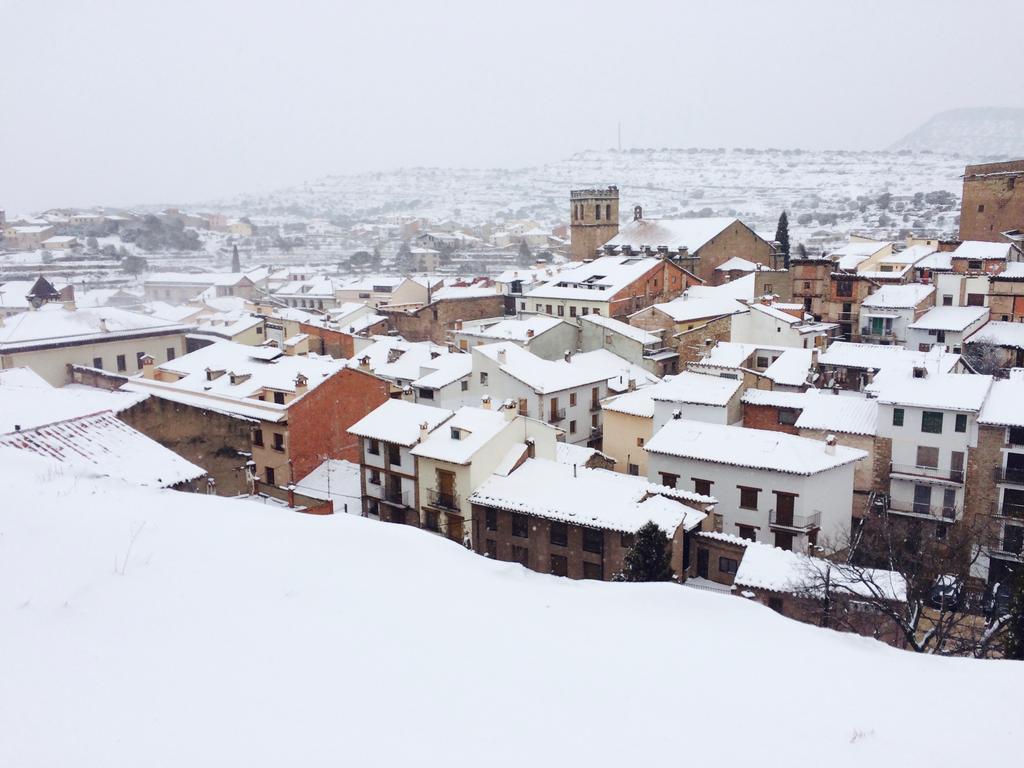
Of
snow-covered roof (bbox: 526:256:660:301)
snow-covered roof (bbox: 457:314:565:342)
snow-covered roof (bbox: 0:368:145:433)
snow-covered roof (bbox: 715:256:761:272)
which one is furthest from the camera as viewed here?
snow-covered roof (bbox: 715:256:761:272)

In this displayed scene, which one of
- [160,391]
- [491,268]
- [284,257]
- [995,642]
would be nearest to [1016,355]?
[995,642]

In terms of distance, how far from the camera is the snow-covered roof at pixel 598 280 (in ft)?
158

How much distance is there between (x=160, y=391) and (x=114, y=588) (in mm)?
25802

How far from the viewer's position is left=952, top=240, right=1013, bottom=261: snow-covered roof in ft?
149

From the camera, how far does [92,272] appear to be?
99875 mm

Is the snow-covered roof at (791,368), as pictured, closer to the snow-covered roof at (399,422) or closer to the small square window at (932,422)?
the small square window at (932,422)

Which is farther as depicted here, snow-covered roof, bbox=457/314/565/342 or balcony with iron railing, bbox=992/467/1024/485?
snow-covered roof, bbox=457/314/565/342

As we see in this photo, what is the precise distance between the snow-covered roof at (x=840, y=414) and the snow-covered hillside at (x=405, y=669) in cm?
2069

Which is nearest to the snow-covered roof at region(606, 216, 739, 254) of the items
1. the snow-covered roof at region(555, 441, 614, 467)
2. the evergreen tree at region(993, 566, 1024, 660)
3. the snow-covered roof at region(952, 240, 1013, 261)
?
the snow-covered roof at region(952, 240, 1013, 261)

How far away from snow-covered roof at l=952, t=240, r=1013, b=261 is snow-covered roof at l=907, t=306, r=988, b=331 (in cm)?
599

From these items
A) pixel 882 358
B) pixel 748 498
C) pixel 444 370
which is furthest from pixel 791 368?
pixel 444 370

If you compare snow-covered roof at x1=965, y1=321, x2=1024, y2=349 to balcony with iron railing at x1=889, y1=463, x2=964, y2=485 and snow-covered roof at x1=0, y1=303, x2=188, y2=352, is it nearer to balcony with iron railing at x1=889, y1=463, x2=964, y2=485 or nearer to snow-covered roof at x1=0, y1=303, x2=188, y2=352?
balcony with iron railing at x1=889, y1=463, x2=964, y2=485

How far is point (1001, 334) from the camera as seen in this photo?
38.0 meters

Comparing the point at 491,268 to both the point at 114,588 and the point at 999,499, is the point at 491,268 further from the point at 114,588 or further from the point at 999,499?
the point at 114,588
